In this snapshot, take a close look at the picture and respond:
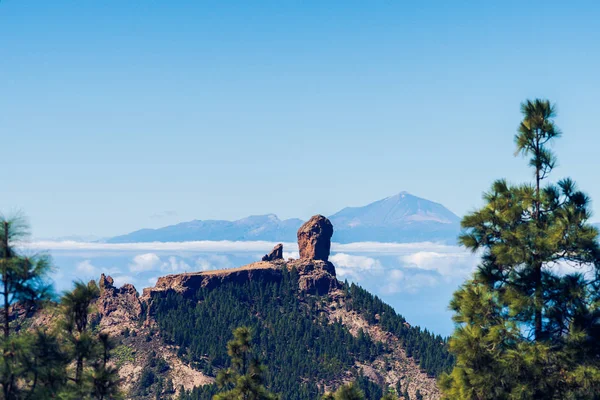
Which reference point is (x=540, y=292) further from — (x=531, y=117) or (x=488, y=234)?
(x=531, y=117)

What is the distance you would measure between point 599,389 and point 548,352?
111 inches

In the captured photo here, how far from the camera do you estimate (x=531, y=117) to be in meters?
41.4

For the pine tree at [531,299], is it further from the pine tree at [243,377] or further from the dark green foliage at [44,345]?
the pine tree at [243,377]

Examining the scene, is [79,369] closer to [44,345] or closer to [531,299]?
[44,345]

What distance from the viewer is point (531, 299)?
1529 inches

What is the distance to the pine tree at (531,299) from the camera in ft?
125

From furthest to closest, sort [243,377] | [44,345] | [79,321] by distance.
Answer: [243,377] < [79,321] < [44,345]

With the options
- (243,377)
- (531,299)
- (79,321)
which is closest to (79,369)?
(79,321)

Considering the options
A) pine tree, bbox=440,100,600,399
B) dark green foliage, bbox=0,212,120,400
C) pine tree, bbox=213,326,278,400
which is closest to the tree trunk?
dark green foliage, bbox=0,212,120,400

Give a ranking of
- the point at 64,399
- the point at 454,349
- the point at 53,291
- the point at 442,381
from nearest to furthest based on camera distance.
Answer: the point at 64,399
the point at 53,291
the point at 454,349
the point at 442,381

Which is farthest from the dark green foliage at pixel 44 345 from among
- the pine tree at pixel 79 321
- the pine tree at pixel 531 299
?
the pine tree at pixel 531 299

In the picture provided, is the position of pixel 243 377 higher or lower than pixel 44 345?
lower

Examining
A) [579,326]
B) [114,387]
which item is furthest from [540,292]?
[114,387]

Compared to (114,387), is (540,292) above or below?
above
